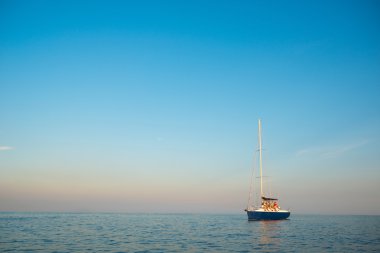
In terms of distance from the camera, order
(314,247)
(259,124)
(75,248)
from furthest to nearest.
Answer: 1. (259,124)
2. (314,247)
3. (75,248)

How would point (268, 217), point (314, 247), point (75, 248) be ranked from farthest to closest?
1. point (268, 217)
2. point (314, 247)
3. point (75, 248)

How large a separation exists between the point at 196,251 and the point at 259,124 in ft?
183

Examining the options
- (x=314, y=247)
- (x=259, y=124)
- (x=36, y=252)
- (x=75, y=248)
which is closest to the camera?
(x=36, y=252)

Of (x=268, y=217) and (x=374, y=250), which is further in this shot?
(x=268, y=217)

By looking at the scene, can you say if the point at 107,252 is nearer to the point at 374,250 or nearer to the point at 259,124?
the point at 374,250

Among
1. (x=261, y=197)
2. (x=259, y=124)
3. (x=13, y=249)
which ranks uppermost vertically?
(x=259, y=124)

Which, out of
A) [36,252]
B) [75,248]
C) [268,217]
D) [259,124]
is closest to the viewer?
[36,252]

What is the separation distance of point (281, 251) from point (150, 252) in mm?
13318

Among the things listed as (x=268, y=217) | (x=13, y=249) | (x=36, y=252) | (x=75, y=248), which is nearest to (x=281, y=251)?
(x=75, y=248)

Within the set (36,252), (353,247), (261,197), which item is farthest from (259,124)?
(36,252)

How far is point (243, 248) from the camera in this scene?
35.6 m

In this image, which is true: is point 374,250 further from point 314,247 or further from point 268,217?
point 268,217

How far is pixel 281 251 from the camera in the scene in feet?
112

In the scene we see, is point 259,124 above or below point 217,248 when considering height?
above
